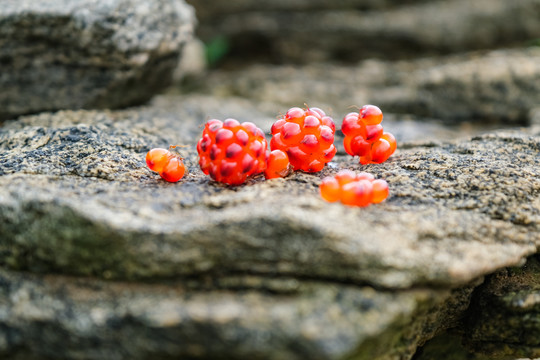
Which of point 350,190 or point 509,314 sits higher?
point 350,190

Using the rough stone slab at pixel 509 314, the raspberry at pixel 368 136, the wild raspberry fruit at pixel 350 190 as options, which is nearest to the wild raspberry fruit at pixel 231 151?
the wild raspberry fruit at pixel 350 190

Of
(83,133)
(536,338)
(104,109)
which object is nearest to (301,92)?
(104,109)

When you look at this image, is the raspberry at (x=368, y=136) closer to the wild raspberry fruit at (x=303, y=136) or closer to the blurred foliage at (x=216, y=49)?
the wild raspberry fruit at (x=303, y=136)

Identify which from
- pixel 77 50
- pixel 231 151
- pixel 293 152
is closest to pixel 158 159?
pixel 231 151

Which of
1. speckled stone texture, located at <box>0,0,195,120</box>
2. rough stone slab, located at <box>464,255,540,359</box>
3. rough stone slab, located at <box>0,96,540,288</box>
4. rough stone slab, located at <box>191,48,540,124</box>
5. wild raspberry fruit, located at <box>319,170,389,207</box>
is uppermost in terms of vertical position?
speckled stone texture, located at <box>0,0,195,120</box>

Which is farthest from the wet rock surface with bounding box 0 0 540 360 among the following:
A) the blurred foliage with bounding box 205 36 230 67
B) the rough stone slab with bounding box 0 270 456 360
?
the blurred foliage with bounding box 205 36 230 67

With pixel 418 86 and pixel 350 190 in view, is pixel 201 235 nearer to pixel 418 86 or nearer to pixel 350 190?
pixel 350 190

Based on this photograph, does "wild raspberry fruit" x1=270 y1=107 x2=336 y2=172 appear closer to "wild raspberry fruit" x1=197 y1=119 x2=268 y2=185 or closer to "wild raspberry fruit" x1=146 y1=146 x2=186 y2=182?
"wild raspberry fruit" x1=197 y1=119 x2=268 y2=185
